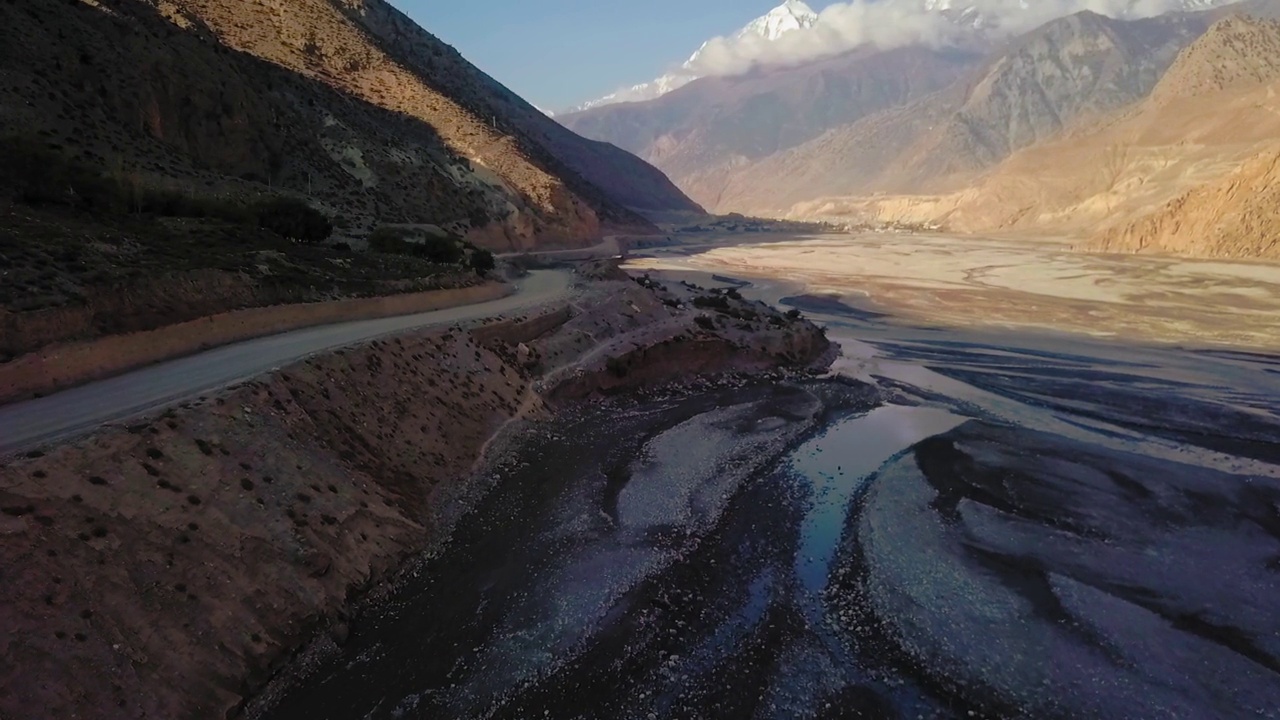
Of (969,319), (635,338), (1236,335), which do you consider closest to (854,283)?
(969,319)

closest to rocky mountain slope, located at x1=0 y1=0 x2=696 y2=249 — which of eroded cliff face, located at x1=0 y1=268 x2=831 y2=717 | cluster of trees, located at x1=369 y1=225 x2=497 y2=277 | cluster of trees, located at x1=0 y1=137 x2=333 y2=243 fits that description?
cluster of trees, located at x1=0 y1=137 x2=333 y2=243

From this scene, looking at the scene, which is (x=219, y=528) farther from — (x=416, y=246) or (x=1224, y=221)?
(x=1224, y=221)

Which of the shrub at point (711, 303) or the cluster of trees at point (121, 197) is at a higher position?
the cluster of trees at point (121, 197)

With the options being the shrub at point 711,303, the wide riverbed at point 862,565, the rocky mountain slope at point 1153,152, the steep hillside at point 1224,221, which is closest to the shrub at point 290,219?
the wide riverbed at point 862,565

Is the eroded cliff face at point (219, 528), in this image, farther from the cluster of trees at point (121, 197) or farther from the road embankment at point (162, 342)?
the cluster of trees at point (121, 197)

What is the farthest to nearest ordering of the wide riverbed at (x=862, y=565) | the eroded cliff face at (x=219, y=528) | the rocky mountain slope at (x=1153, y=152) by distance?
1. the rocky mountain slope at (x=1153, y=152)
2. the wide riverbed at (x=862, y=565)
3. the eroded cliff face at (x=219, y=528)

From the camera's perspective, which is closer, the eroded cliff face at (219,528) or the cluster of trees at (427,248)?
the eroded cliff face at (219,528)

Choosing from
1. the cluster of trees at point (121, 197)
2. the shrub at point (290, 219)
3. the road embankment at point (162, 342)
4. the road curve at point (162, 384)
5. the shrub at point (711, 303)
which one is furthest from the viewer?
the shrub at point (711, 303)

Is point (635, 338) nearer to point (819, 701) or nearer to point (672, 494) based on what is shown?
point (672, 494)
